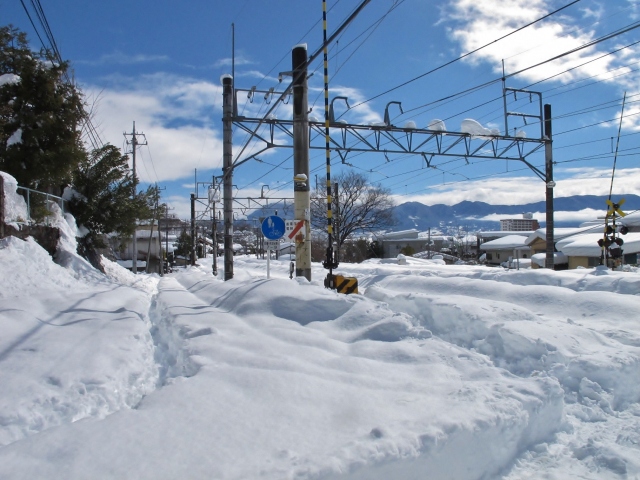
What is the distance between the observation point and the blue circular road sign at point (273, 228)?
12719mm

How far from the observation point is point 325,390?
445 cm

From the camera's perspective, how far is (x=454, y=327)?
7.30 metres

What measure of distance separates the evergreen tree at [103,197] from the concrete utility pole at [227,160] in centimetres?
595

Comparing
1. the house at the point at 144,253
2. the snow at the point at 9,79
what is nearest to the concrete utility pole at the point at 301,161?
the snow at the point at 9,79

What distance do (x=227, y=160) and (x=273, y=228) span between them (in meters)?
5.73

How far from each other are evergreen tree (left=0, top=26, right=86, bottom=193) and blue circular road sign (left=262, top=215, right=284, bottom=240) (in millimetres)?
7548

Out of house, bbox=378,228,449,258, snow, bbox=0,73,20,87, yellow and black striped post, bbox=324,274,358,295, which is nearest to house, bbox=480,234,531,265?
house, bbox=378,228,449,258

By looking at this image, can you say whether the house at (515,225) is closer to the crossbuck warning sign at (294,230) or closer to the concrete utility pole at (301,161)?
the concrete utility pole at (301,161)

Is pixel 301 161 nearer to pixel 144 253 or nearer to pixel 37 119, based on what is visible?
pixel 37 119

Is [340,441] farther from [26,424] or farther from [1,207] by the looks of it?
[1,207]

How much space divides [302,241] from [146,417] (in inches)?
380

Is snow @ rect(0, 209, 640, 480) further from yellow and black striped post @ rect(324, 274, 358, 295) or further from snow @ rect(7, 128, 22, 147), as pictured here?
snow @ rect(7, 128, 22, 147)

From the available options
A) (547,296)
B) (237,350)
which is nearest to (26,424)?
(237,350)

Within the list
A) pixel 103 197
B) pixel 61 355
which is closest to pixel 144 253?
pixel 103 197
